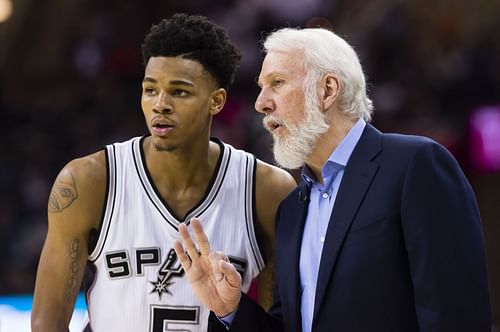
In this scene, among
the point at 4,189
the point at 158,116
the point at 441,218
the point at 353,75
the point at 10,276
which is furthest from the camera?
the point at 4,189

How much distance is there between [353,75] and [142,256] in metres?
1.06

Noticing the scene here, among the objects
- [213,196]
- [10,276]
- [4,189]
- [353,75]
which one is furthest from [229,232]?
[4,189]

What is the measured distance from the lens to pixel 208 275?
10.5 ft

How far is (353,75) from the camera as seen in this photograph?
321cm

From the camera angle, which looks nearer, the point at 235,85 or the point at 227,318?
the point at 227,318

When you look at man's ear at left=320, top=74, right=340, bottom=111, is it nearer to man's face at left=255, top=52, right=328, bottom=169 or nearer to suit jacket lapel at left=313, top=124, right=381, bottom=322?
man's face at left=255, top=52, right=328, bottom=169

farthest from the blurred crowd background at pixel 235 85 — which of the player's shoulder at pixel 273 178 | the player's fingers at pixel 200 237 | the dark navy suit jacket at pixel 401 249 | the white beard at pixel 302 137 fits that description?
the dark navy suit jacket at pixel 401 249

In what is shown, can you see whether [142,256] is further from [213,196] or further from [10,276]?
[10,276]

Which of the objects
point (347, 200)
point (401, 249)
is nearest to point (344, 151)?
point (347, 200)

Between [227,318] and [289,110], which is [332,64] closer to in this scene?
[289,110]

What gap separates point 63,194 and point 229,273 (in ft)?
2.74

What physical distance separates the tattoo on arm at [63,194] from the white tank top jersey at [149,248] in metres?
0.14

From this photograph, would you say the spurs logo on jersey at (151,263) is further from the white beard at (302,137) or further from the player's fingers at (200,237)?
the white beard at (302,137)

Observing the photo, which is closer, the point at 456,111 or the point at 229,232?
the point at 229,232
